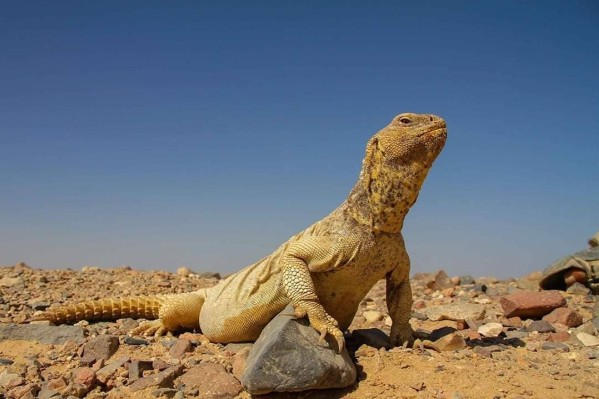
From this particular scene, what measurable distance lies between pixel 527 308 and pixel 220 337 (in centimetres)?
547

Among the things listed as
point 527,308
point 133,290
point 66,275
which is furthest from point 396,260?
point 66,275

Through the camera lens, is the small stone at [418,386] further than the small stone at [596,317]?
No

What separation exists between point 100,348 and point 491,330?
20.0ft

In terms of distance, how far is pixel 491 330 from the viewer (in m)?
8.23

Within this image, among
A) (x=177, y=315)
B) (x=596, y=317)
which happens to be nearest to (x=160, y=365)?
(x=177, y=315)

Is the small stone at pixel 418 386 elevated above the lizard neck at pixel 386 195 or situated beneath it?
situated beneath

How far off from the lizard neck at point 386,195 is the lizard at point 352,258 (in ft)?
0.04

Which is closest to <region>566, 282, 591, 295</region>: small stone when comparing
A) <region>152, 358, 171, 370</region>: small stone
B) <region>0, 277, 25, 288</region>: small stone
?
<region>152, 358, 171, 370</region>: small stone

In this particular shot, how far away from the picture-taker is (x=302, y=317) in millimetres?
6000

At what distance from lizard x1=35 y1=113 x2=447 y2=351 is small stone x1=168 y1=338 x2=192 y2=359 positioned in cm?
43

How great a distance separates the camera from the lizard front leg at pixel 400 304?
7.03m

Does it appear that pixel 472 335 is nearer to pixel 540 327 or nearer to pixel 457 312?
pixel 540 327

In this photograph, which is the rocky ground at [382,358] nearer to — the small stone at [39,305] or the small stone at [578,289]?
the small stone at [39,305]

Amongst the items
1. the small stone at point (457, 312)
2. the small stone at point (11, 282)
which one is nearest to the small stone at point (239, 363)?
the small stone at point (457, 312)
